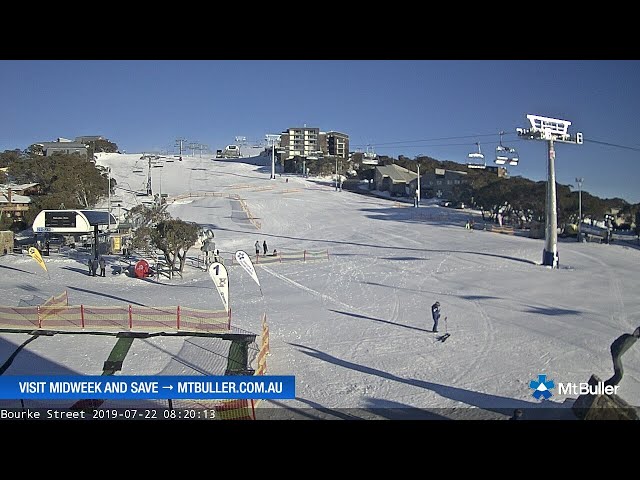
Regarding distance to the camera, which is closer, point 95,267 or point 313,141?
point 313,141

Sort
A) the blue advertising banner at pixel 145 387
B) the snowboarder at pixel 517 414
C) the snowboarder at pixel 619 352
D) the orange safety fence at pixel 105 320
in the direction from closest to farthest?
the blue advertising banner at pixel 145 387 → the snowboarder at pixel 517 414 → the snowboarder at pixel 619 352 → the orange safety fence at pixel 105 320

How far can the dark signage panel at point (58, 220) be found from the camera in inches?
351

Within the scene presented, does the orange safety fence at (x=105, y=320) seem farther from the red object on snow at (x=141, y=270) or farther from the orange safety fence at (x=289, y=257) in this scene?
the orange safety fence at (x=289, y=257)

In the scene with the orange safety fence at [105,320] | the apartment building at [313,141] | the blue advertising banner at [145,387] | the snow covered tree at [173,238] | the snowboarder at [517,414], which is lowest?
the snowboarder at [517,414]

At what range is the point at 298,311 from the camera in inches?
281

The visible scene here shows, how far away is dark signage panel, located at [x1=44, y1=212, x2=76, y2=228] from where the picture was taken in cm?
891

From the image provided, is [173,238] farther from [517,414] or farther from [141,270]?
[517,414]

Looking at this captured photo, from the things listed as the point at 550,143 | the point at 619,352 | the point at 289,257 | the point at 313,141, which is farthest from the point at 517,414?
the point at 289,257

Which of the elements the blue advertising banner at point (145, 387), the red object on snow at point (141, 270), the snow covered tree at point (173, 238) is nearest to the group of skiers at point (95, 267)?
the red object on snow at point (141, 270)

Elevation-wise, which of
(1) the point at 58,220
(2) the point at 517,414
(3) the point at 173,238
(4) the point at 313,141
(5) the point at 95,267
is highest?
(4) the point at 313,141

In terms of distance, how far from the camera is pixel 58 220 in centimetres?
891

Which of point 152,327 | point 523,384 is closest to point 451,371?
point 523,384

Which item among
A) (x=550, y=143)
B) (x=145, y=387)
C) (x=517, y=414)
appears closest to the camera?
(x=145, y=387)
